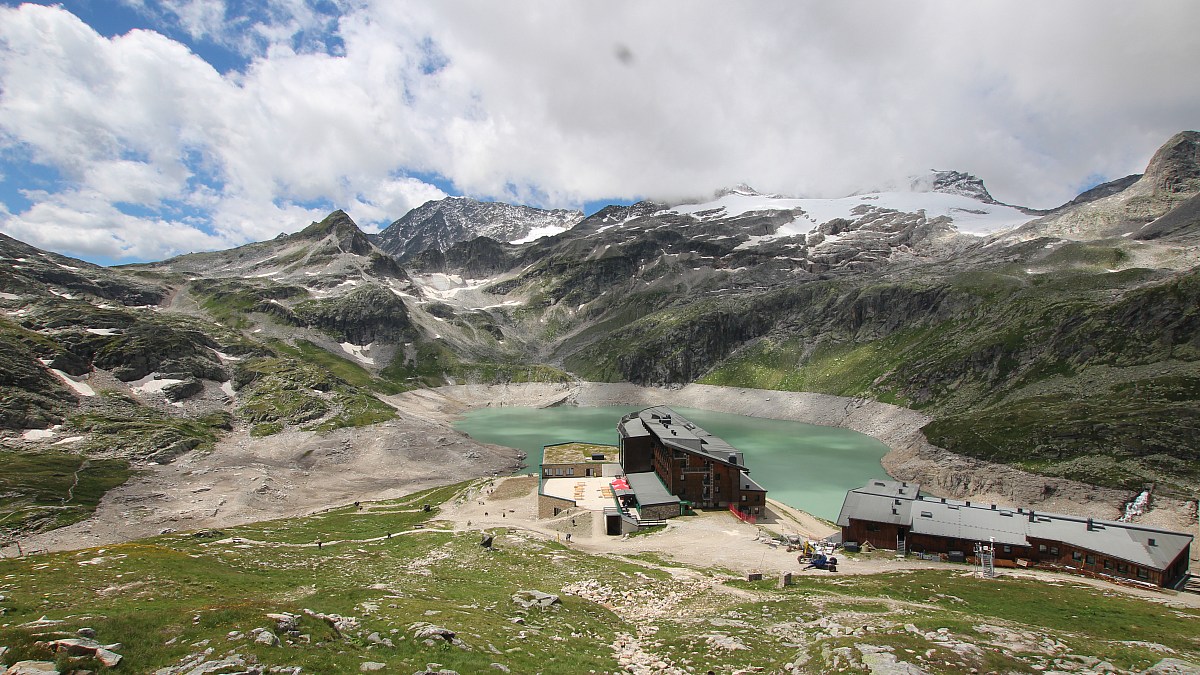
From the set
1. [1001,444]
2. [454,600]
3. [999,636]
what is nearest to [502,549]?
[454,600]

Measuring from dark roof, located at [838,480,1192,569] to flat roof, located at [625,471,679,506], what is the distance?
16.8m

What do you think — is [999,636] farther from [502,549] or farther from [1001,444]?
[1001,444]

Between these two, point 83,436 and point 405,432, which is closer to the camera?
point 83,436

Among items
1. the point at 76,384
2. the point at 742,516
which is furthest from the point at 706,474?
the point at 76,384

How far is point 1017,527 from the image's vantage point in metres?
41.5

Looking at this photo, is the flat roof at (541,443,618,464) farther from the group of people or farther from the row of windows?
the row of windows

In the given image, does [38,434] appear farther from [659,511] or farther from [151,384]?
[659,511]

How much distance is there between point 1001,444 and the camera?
254ft

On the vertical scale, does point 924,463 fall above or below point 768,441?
below

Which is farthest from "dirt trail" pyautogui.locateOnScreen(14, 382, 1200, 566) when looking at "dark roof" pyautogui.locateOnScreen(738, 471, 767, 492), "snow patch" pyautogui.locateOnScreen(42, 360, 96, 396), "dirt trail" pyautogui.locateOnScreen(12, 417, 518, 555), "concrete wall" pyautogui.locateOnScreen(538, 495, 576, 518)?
"snow patch" pyautogui.locateOnScreen(42, 360, 96, 396)

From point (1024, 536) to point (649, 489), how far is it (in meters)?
32.2

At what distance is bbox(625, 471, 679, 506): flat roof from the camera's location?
53219mm

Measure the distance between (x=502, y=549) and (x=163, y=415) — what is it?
10131 cm

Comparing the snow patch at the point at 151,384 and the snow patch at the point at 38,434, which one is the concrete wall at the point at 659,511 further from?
the snow patch at the point at 151,384
